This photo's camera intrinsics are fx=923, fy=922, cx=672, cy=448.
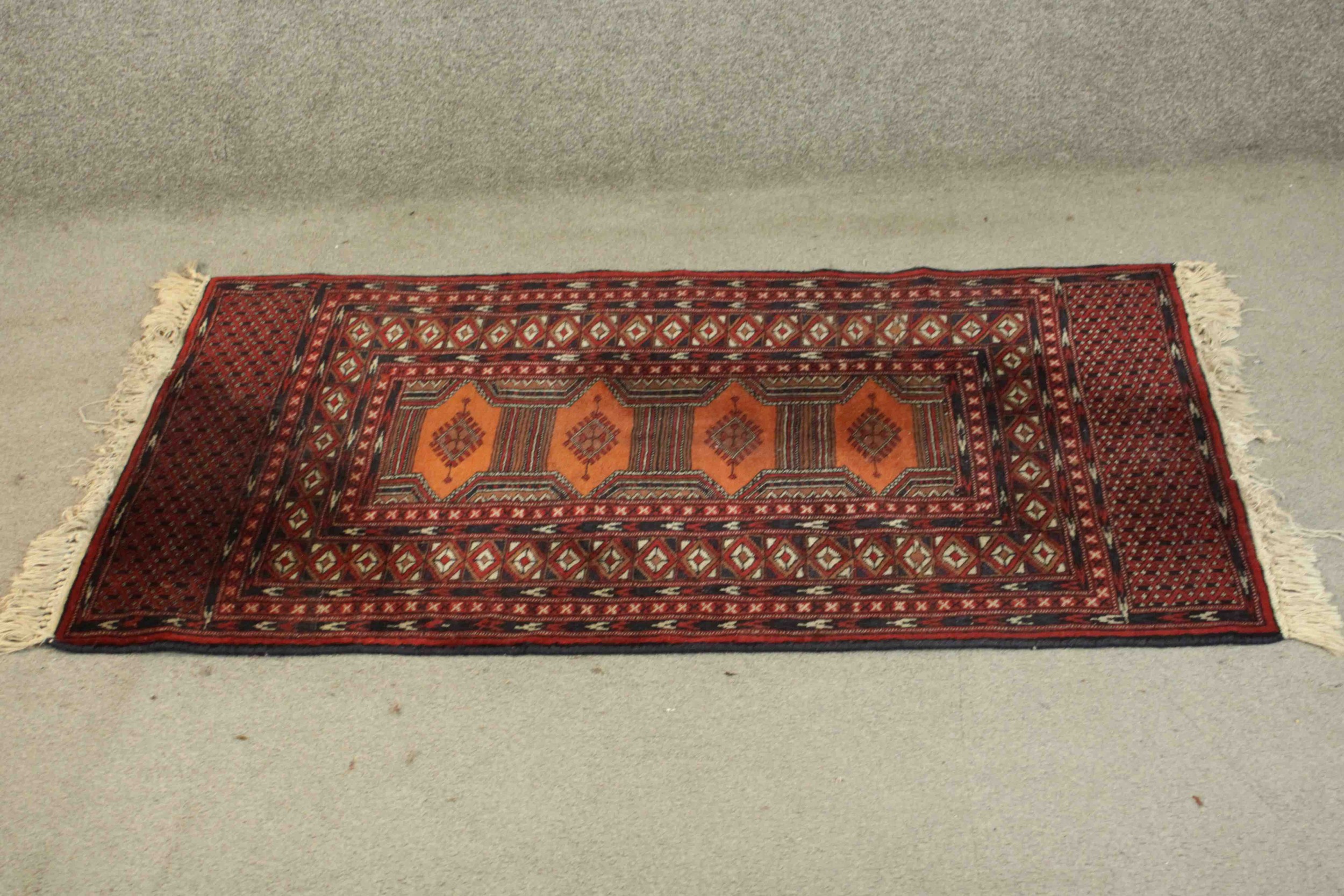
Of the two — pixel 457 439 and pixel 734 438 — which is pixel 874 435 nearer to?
pixel 734 438

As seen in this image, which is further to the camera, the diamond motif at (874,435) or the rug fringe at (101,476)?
the diamond motif at (874,435)

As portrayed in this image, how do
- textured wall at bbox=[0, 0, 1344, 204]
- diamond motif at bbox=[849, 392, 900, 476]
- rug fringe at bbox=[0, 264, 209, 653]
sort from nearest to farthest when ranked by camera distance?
1. rug fringe at bbox=[0, 264, 209, 653]
2. diamond motif at bbox=[849, 392, 900, 476]
3. textured wall at bbox=[0, 0, 1344, 204]

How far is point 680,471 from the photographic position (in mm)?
1770

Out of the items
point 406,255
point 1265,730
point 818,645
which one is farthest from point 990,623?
point 406,255

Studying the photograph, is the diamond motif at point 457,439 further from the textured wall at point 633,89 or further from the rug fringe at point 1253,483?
the rug fringe at point 1253,483

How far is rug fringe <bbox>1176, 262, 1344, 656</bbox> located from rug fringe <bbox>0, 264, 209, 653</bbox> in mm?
2121

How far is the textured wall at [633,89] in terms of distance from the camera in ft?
6.54

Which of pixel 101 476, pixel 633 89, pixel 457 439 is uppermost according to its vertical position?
pixel 633 89

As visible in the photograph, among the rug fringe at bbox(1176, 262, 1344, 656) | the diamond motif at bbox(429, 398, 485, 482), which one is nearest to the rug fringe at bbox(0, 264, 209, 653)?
the diamond motif at bbox(429, 398, 485, 482)

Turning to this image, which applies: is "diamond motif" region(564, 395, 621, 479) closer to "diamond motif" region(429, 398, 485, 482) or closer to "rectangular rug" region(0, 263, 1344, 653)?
"rectangular rug" region(0, 263, 1344, 653)

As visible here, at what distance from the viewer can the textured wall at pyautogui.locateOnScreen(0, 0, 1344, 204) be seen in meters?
1.99

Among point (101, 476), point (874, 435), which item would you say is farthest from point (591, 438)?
point (101, 476)

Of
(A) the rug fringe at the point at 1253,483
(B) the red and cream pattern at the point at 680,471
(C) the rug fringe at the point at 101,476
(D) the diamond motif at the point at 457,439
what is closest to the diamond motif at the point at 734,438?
(B) the red and cream pattern at the point at 680,471

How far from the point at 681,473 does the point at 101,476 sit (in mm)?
1148
